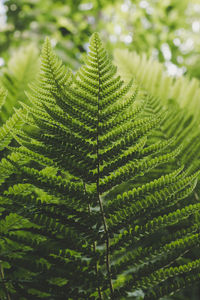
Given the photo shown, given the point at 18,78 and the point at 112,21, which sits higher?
the point at 112,21

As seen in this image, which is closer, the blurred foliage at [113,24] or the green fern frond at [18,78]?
the green fern frond at [18,78]

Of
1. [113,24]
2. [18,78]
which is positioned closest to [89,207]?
[18,78]

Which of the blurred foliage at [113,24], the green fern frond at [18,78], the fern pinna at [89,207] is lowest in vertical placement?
the fern pinna at [89,207]

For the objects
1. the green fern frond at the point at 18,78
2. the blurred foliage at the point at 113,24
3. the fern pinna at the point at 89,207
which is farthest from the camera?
the blurred foliage at the point at 113,24

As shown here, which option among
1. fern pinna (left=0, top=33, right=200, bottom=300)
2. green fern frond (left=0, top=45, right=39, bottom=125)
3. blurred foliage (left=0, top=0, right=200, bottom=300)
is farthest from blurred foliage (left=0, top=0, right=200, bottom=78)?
fern pinna (left=0, top=33, right=200, bottom=300)

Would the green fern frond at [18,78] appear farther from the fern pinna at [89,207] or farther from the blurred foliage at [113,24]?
the blurred foliage at [113,24]

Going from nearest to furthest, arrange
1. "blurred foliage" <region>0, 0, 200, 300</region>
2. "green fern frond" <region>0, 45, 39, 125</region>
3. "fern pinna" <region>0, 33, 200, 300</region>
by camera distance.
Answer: "fern pinna" <region>0, 33, 200, 300</region> < "green fern frond" <region>0, 45, 39, 125</region> < "blurred foliage" <region>0, 0, 200, 300</region>

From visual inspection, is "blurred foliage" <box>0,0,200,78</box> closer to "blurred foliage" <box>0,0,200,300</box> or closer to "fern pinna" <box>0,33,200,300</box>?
"blurred foliage" <box>0,0,200,300</box>

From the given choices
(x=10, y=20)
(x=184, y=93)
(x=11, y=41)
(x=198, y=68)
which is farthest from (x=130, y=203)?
(x=11, y=41)

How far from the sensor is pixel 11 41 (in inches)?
167

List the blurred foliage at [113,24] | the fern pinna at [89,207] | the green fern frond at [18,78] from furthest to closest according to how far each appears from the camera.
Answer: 1. the blurred foliage at [113,24]
2. the green fern frond at [18,78]
3. the fern pinna at [89,207]

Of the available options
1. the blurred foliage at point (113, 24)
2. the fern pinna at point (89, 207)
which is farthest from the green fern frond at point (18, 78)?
the blurred foliage at point (113, 24)

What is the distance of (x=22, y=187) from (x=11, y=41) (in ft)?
14.6

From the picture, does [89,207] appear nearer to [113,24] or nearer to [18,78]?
[18,78]
